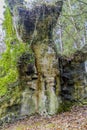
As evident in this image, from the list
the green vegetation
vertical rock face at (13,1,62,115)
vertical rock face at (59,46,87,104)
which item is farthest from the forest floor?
the green vegetation

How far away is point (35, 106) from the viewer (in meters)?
15.0

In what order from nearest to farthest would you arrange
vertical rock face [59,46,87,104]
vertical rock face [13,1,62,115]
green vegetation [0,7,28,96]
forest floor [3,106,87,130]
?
1. forest floor [3,106,87,130]
2. vertical rock face [13,1,62,115]
3. vertical rock face [59,46,87,104]
4. green vegetation [0,7,28,96]

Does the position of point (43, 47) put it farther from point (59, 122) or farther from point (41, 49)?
point (59, 122)

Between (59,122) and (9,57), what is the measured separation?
6.64 meters

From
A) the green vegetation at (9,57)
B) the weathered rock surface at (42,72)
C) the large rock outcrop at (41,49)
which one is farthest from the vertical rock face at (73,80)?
the green vegetation at (9,57)

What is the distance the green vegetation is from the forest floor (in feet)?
8.98

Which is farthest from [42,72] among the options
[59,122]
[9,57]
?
[59,122]

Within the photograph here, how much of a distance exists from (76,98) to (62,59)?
7.70 feet

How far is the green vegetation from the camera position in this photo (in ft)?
52.6

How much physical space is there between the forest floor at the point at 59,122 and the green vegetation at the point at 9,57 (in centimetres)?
274

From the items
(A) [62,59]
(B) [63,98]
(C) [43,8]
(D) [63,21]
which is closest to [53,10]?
(C) [43,8]

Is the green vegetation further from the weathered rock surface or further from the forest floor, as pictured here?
the forest floor

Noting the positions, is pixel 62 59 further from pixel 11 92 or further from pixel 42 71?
pixel 11 92

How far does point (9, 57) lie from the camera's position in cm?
1683
